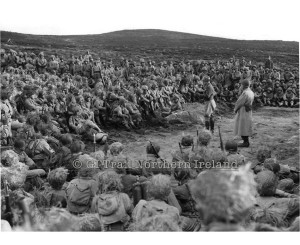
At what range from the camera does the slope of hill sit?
6750 mm

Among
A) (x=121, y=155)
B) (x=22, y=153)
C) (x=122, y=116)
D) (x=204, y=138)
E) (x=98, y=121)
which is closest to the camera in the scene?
(x=121, y=155)

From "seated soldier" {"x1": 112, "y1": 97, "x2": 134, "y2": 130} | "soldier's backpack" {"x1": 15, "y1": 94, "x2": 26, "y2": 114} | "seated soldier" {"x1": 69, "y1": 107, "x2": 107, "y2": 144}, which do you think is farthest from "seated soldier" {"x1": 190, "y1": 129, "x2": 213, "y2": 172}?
"soldier's backpack" {"x1": 15, "y1": 94, "x2": 26, "y2": 114}

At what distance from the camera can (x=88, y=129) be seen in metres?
7.78

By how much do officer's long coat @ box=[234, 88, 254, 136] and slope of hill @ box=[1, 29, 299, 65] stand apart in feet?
1.91

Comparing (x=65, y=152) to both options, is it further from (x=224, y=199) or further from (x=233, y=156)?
(x=224, y=199)

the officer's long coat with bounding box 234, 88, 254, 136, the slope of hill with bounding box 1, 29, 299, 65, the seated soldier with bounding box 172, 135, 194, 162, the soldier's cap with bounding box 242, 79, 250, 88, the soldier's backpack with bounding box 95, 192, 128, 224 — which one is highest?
the slope of hill with bounding box 1, 29, 299, 65

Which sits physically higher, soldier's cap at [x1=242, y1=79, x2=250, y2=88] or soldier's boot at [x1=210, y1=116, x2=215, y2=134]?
soldier's cap at [x1=242, y1=79, x2=250, y2=88]

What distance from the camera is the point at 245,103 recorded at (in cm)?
714

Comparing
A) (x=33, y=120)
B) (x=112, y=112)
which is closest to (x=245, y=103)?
(x=112, y=112)

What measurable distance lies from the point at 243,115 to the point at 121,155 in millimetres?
2252

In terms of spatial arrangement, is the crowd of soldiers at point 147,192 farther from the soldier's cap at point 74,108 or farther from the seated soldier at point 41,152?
the soldier's cap at point 74,108

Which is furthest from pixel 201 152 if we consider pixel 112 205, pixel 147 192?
pixel 112 205

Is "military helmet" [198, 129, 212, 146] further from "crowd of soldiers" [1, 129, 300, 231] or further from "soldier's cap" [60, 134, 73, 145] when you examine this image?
"soldier's cap" [60, 134, 73, 145]

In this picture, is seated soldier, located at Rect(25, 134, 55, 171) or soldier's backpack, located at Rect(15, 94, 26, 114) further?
soldier's backpack, located at Rect(15, 94, 26, 114)
